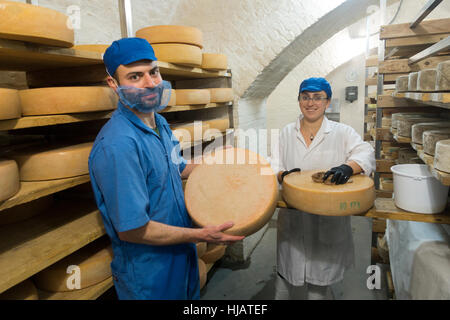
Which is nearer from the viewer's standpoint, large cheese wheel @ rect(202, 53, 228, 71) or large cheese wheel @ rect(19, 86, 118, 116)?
large cheese wheel @ rect(19, 86, 118, 116)

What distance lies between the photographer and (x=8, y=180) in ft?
3.70

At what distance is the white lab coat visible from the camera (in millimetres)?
1957

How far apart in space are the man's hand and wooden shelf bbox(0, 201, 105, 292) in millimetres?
604

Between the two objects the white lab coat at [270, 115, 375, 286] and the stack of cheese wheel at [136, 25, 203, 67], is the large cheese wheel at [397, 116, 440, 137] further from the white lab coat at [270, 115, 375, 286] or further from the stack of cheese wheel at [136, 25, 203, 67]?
the stack of cheese wheel at [136, 25, 203, 67]

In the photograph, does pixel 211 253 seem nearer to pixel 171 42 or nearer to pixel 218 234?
pixel 218 234

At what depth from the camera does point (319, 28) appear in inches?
133

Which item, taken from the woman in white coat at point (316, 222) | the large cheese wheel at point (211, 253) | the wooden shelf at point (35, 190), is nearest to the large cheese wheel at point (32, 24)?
the wooden shelf at point (35, 190)

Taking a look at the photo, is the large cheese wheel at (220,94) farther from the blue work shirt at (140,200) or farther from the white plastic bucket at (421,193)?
the white plastic bucket at (421,193)

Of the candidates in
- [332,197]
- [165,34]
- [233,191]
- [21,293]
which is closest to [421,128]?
[332,197]

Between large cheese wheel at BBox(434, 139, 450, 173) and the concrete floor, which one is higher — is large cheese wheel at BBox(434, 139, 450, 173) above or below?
above

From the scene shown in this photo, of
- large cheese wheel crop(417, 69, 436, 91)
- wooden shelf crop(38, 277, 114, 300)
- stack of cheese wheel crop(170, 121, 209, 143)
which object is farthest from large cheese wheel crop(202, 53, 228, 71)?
wooden shelf crop(38, 277, 114, 300)

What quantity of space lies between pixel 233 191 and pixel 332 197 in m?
0.48
